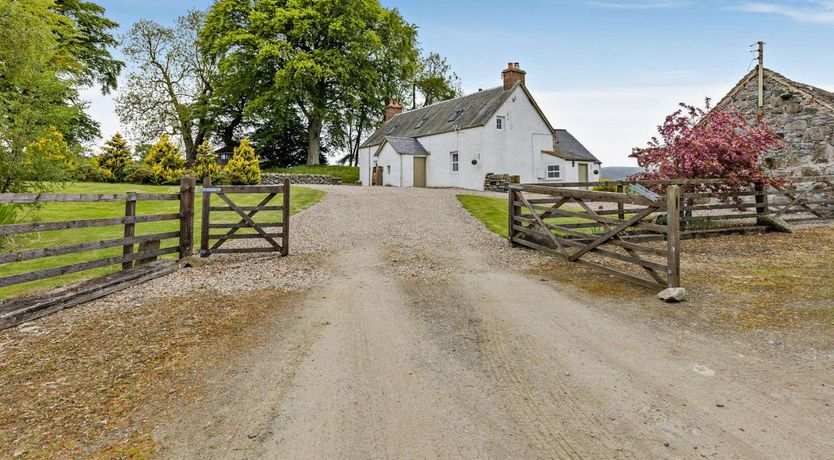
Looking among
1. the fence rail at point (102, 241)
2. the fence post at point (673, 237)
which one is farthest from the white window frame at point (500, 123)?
the fence rail at point (102, 241)

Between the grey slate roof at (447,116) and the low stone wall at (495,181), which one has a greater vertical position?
the grey slate roof at (447,116)

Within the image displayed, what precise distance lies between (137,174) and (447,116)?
2237cm

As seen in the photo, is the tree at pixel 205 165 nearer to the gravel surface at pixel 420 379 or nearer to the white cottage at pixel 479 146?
the white cottage at pixel 479 146

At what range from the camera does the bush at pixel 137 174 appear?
29016mm

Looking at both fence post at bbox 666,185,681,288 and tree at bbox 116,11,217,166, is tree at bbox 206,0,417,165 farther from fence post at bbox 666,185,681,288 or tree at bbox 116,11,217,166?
fence post at bbox 666,185,681,288

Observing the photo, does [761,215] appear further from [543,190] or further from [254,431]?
[254,431]

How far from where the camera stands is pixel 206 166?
30.5 m

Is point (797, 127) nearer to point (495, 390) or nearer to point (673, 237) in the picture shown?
point (673, 237)

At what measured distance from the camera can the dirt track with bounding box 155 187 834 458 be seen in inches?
122

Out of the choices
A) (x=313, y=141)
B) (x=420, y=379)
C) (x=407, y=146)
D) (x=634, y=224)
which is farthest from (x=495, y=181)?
(x=420, y=379)

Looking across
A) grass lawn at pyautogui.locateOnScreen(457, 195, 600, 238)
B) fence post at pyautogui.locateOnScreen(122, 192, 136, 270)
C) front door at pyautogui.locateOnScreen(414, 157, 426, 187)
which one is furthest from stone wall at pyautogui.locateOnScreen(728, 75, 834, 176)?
fence post at pyautogui.locateOnScreen(122, 192, 136, 270)

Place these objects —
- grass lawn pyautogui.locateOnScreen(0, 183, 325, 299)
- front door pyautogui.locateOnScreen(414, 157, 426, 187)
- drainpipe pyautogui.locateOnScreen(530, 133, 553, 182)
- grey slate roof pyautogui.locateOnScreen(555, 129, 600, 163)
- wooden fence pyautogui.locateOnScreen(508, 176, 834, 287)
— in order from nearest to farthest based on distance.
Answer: wooden fence pyautogui.locateOnScreen(508, 176, 834, 287) → grass lawn pyautogui.locateOnScreen(0, 183, 325, 299) → drainpipe pyautogui.locateOnScreen(530, 133, 553, 182) → front door pyautogui.locateOnScreen(414, 157, 426, 187) → grey slate roof pyautogui.locateOnScreen(555, 129, 600, 163)

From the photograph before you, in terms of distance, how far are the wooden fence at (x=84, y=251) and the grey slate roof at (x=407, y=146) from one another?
2313 centimetres

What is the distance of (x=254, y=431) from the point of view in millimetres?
3281
